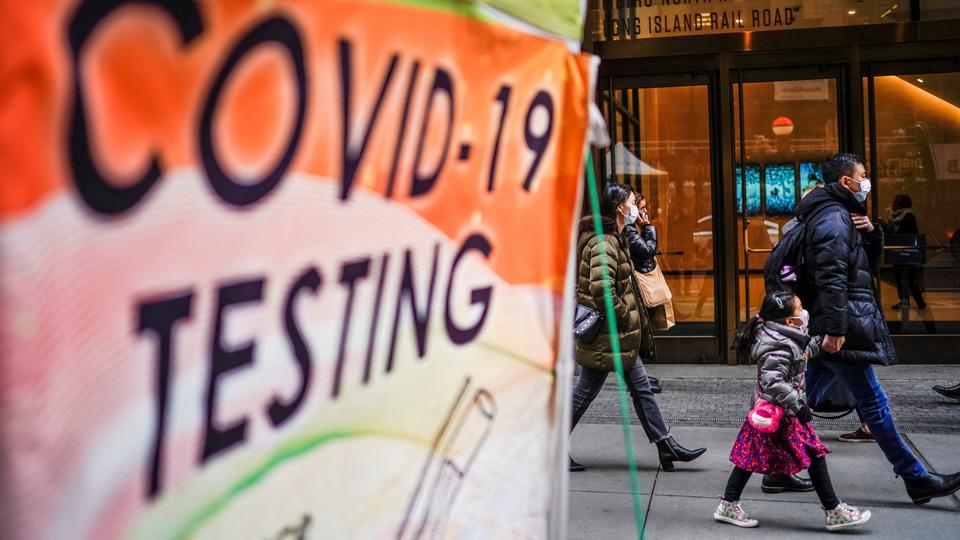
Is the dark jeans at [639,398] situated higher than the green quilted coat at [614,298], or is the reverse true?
the green quilted coat at [614,298]

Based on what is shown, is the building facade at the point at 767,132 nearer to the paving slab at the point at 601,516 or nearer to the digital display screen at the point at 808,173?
the digital display screen at the point at 808,173

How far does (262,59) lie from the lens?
5.16 feet

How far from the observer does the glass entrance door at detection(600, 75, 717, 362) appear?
394 inches

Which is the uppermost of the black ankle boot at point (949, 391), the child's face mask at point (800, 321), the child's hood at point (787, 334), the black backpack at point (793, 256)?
the black backpack at point (793, 256)

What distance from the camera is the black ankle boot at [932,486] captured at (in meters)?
5.14

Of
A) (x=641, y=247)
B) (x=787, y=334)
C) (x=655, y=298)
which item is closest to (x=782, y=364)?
(x=787, y=334)

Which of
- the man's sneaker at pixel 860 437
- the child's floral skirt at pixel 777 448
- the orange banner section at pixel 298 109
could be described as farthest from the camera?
the man's sneaker at pixel 860 437

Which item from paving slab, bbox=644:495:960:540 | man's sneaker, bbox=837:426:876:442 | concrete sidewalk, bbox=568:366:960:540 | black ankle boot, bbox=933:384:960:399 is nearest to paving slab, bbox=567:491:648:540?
concrete sidewalk, bbox=568:366:960:540

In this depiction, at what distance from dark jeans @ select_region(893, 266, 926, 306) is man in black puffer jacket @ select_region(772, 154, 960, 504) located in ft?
14.6

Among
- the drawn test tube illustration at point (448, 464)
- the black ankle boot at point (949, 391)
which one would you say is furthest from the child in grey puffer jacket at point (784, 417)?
the black ankle boot at point (949, 391)

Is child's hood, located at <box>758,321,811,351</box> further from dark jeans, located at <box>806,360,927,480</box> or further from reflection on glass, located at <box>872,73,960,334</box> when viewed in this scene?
reflection on glass, located at <box>872,73,960,334</box>

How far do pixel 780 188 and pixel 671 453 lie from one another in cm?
475

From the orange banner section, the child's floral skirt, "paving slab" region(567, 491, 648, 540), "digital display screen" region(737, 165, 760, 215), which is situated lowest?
"paving slab" region(567, 491, 648, 540)

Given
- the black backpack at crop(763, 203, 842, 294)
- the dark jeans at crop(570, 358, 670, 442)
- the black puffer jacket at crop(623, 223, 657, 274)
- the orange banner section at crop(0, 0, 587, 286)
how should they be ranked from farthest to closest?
the black puffer jacket at crop(623, 223, 657, 274) < the dark jeans at crop(570, 358, 670, 442) < the black backpack at crop(763, 203, 842, 294) < the orange banner section at crop(0, 0, 587, 286)
